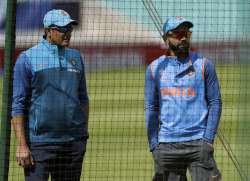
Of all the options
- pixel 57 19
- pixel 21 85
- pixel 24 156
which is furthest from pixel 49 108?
pixel 57 19

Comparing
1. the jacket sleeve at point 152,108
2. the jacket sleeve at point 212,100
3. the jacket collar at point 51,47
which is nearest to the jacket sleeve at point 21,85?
the jacket collar at point 51,47

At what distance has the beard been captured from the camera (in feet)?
19.5

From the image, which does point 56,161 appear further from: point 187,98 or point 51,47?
point 187,98

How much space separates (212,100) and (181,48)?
1.47 ft

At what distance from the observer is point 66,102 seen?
19.3 feet

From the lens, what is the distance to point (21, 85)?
5.80 metres

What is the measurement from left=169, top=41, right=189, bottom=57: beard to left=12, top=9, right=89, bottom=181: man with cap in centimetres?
73

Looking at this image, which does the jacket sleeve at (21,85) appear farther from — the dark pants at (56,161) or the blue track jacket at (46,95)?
the dark pants at (56,161)

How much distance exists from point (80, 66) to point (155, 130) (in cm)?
74

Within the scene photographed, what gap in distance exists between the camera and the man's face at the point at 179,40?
595cm

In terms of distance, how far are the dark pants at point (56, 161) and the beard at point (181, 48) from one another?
97 cm

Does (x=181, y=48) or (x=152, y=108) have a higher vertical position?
(x=181, y=48)

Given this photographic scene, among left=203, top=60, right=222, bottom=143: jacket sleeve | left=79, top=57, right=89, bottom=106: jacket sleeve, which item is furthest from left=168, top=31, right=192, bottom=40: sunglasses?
left=79, top=57, right=89, bottom=106: jacket sleeve

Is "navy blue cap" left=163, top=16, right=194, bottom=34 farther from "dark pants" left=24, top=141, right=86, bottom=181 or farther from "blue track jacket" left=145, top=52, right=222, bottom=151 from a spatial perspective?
"dark pants" left=24, top=141, right=86, bottom=181
